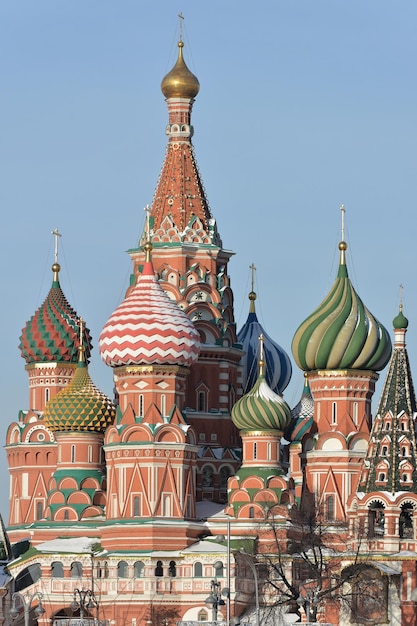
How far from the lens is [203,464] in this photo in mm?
75688

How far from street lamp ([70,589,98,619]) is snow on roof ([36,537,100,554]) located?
1423 mm

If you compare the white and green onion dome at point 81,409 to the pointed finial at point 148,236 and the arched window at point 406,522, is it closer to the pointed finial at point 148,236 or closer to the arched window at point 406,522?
the pointed finial at point 148,236

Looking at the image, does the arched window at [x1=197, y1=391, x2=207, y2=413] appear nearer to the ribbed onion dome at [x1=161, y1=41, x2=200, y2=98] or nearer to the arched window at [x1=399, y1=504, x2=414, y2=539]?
the arched window at [x1=399, y1=504, x2=414, y2=539]

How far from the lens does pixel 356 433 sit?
74250mm

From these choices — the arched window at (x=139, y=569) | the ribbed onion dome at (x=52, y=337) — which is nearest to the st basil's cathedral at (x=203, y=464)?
the arched window at (x=139, y=569)

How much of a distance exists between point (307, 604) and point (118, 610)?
8.85 metres

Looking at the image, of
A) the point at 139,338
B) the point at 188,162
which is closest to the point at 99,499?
the point at 139,338

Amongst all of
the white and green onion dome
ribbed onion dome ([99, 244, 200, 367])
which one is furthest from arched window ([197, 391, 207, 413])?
ribbed onion dome ([99, 244, 200, 367])

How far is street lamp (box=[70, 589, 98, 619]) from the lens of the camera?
68.3m

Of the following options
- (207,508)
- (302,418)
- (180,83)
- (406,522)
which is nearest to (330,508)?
(406,522)

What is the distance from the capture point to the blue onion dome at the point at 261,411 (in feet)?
239

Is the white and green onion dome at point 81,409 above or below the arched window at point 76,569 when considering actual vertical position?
above

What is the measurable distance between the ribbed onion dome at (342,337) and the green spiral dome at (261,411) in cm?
209

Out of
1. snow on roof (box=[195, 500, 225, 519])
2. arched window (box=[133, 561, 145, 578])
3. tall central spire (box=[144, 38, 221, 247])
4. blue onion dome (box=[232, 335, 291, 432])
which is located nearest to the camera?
arched window (box=[133, 561, 145, 578])
